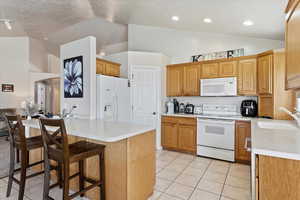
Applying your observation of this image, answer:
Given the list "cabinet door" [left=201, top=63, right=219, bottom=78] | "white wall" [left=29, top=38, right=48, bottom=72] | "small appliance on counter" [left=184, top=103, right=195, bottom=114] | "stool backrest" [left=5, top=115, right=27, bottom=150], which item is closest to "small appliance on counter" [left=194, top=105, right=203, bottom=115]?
"small appliance on counter" [left=184, top=103, right=195, bottom=114]

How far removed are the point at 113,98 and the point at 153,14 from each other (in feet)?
6.94

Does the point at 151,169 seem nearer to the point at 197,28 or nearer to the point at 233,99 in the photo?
the point at 233,99

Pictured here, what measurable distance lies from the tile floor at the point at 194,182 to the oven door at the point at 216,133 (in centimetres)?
35

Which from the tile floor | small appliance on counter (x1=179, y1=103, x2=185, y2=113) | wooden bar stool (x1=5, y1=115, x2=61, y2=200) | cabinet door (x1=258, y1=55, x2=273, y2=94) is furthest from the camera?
small appliance on counter (x1=179, y1=103, x2=185, y2=113)

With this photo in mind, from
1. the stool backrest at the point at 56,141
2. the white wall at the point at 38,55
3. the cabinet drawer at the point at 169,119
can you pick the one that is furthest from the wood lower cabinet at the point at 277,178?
the white wall at the point at 38,55

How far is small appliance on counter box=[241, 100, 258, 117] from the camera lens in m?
3.42

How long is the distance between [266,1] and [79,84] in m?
3.43

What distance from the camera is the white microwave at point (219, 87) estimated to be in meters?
3.54

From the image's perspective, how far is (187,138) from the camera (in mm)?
3764

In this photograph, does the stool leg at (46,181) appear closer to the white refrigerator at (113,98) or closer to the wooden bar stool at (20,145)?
the wooden bar stool at (20,145)

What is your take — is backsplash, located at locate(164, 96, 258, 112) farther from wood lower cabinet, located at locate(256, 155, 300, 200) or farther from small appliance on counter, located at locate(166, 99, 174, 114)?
wood lower cabinet, located at locate(256, 155, 300, 200)

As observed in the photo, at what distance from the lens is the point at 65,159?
4.78 ft

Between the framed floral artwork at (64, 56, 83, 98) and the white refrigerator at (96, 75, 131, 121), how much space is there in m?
0.38

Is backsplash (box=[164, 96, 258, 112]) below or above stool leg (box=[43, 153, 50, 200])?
above
